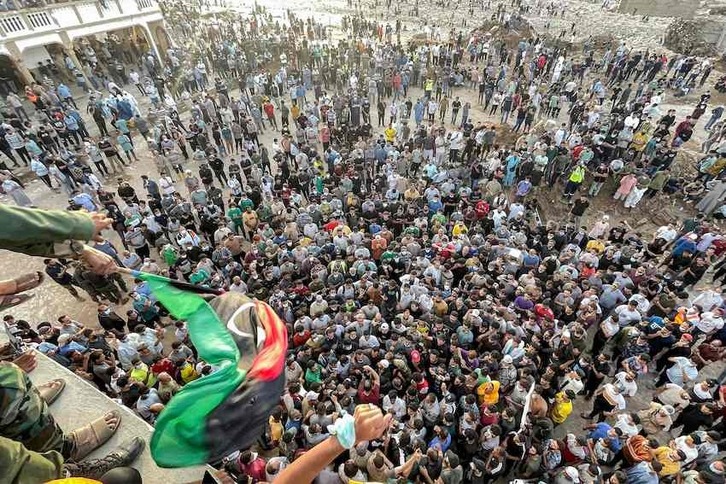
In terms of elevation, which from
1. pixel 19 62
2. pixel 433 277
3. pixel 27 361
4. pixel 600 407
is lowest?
pixel 600 407

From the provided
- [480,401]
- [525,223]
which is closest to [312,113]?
[525,223]

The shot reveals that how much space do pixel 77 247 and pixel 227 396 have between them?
61.8 inches

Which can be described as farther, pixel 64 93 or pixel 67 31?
pixel 67 31

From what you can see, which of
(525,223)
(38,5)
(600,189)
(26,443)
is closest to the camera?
(26,443)

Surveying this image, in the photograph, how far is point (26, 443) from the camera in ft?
9.91

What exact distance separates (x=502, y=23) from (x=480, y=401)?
32.1m

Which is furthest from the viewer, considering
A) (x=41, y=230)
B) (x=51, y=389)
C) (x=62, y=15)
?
(x=62, y=15)

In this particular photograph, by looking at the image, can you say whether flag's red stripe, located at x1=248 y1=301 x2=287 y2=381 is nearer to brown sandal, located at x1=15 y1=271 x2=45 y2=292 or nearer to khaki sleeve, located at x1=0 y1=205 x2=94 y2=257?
khaki sleeve, located at x1=0 y1=205 x2=94 y2=257

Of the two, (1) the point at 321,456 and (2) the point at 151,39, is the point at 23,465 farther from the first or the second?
(2) the point at 151,39

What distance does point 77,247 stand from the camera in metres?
2.83

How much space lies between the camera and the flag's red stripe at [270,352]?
102 inches

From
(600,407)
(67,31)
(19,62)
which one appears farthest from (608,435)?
(67,31)

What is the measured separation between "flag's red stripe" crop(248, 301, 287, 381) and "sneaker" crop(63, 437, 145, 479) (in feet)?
6.30

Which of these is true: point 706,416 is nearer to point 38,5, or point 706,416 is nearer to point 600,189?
point 600,189
